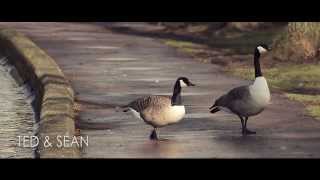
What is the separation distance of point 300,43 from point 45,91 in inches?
309

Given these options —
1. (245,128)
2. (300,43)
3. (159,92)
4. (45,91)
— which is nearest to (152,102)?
(245,128)

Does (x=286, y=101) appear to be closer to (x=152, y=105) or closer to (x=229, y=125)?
(x=229, y=125)

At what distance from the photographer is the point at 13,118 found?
56.5ft

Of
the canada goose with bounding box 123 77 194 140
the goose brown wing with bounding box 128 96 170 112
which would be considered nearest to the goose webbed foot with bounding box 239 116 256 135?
the canada goose with bounding box 123 77 194 140

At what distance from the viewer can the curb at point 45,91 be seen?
14031 millimetres

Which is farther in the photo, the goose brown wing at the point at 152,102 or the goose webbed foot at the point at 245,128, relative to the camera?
the goose webbed foot at the point at 245,128

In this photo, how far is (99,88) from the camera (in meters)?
20.1

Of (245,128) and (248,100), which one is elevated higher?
(248,100)

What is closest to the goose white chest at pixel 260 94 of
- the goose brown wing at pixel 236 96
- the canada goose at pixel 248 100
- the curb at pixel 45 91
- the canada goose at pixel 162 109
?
the canada goose at pixel 248 100

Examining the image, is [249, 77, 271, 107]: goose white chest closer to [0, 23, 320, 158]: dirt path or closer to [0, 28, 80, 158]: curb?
[0, 23, 320, 158]: dirt path

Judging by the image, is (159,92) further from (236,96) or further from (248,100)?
(248,100)

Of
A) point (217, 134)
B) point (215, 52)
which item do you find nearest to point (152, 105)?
point (217, 134)

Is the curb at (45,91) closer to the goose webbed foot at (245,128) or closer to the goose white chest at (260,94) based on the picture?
the goose webbed foot at (245,128)

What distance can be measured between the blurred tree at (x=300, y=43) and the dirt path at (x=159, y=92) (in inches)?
68.1
